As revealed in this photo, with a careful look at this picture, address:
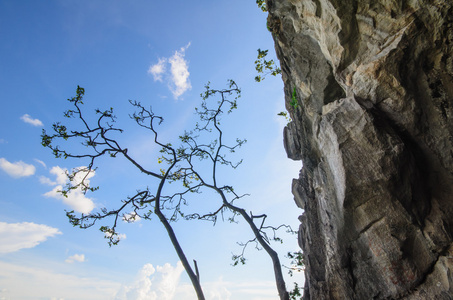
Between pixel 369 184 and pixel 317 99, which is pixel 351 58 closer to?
pixel 317 99

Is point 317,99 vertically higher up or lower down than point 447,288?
higher up

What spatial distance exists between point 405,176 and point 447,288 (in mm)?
2599

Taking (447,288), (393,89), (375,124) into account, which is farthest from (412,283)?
(393,89)

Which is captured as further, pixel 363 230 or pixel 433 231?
pixel 363 230

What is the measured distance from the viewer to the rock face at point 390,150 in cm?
583

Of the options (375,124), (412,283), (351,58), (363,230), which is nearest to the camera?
(412,283)

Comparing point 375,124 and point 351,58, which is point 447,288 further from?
point 351,58

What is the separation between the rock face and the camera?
5832 mm

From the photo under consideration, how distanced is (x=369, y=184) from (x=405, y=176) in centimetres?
85

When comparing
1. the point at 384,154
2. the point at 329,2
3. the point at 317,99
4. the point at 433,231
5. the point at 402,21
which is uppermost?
the point at 329,2

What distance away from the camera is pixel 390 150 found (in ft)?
19.7

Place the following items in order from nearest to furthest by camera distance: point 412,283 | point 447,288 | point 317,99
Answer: point 447,288, point 412,283, point 317,99

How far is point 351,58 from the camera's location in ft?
23.4

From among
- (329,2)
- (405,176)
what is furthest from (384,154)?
(329,2)
